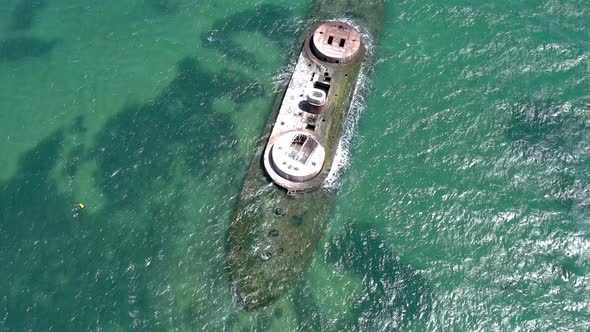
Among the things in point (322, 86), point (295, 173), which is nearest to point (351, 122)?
point (322, 86)

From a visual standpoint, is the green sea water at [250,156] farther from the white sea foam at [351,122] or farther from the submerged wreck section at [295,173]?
the submerged wreck section at [295,173]

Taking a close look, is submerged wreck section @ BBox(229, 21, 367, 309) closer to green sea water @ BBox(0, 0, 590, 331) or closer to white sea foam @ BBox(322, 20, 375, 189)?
white sea foam @ BBox(322, 20, 375, 189)

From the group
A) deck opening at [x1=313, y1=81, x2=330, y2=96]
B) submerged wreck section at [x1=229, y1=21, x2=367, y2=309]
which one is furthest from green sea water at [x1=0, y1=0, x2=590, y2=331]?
deck opening at [x1=313, y1=81, x2=330, y2=96]

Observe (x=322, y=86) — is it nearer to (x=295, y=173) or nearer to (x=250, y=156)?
(x=250, y=156)

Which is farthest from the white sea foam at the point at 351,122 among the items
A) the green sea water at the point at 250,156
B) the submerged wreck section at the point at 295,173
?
the submerged wreck section at the point at 295,173

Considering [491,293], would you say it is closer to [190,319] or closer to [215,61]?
[190,319]
